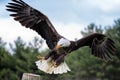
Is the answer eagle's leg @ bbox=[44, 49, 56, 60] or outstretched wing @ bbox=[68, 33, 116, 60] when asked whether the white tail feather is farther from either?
outstretched wing @ bbox=[68, 33, 116, 60]

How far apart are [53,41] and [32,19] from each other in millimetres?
490

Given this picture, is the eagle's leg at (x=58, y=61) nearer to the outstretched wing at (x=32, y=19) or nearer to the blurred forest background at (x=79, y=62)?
the outstretched wing at (x=32, y=19)

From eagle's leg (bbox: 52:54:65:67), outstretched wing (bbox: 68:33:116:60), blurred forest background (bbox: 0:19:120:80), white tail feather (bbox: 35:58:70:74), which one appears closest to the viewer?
white tail feather (bbox: 35:58:70:74)

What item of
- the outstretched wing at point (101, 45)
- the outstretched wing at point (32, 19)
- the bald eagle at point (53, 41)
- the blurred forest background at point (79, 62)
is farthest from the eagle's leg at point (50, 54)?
the blurred forest background at point (79, 62)

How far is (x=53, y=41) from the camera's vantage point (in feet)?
22.6

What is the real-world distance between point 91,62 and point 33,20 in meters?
36.1

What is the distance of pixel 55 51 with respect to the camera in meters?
6.77

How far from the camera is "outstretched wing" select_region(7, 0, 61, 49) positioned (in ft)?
23.1

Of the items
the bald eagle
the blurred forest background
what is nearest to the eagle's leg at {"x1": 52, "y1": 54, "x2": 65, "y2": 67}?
the bald eagle

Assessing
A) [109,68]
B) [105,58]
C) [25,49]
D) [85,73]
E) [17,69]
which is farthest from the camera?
[85,73]

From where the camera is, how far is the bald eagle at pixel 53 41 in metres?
6.70

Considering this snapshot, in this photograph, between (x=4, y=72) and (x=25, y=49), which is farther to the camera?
(x=25, y=49)

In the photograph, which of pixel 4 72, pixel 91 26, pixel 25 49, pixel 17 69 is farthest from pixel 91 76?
pixel 4 72

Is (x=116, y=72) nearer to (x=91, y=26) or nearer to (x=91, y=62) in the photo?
(x=91, y=62)
